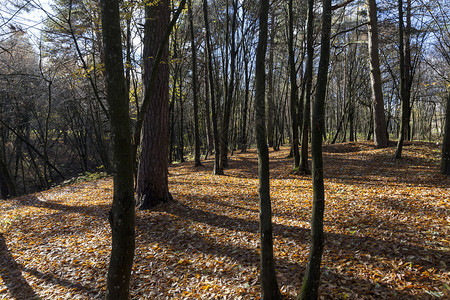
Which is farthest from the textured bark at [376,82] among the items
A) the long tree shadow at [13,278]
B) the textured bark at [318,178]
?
the long tree shadow at [13,278]

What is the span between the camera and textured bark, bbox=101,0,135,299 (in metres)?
2.46

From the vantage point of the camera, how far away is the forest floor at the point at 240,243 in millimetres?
3459

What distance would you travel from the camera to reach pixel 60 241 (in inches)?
215

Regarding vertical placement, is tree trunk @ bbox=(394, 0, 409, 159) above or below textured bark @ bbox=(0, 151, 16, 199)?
above

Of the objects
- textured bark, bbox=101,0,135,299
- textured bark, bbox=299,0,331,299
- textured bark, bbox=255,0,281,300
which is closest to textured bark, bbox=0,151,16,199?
textured bark, bbox=101,0,135,299

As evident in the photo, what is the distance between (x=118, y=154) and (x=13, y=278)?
4174 mm

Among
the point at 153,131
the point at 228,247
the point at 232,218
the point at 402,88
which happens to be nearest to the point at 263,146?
the point at 228,247

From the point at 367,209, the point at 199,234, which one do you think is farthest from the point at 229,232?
the point at 367,209

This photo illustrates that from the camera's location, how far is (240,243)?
4.77 m

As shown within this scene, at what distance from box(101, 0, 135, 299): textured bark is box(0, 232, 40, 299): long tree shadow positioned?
8.22 ft

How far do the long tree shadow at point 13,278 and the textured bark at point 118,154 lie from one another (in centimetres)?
251

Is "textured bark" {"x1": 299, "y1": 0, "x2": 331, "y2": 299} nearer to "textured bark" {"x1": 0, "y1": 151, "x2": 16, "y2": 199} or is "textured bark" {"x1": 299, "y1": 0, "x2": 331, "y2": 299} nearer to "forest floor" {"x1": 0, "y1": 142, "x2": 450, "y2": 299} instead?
"forest floor" {"x1": 0, "y1": 142, "x2": 450, "y2": 299}

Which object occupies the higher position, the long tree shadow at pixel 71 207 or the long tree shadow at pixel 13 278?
the long tree shadow at pixel 71 207

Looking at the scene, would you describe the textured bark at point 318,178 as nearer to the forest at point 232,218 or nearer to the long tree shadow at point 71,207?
the forest at point 232,218
